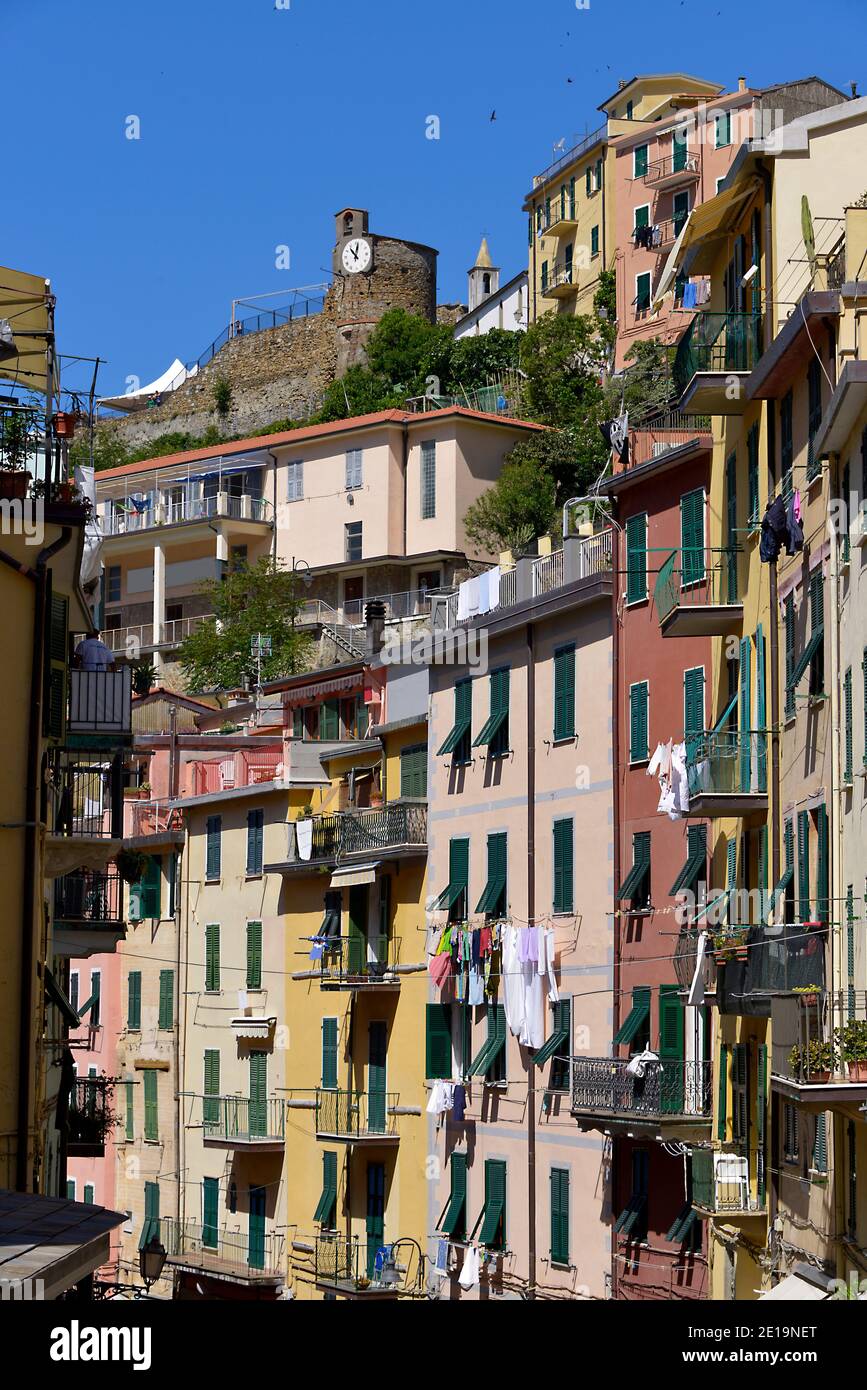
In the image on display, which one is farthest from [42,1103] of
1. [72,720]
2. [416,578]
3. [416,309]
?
[416,309]

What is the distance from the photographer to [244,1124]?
54312mm

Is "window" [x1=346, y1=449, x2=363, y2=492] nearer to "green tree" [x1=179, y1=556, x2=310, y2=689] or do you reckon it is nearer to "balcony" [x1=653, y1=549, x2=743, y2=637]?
"green tree" [x1=179, y1=556, x2=310, y2=689]

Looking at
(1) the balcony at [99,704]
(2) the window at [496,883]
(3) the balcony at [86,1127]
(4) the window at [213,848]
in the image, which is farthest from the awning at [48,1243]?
(4) the window at [213,848]

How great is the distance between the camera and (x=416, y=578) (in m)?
80.9

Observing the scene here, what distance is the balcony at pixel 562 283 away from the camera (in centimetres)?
9025

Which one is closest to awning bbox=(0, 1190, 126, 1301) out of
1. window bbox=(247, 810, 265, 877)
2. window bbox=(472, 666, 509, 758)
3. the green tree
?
window bbox=(472, 666, 509, 758)

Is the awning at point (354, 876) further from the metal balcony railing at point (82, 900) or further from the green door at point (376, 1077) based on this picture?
the metal balcony railing at point (82, 900)

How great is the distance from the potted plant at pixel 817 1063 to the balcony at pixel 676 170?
182 ft

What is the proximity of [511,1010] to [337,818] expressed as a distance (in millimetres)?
8497

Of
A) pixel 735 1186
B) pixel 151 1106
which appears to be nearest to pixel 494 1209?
pixel 735 1186

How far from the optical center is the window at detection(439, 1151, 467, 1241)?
44875mm

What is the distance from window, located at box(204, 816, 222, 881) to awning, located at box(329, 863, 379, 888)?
26.6 ft

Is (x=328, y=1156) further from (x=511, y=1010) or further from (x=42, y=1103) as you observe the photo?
(x=42, y=1103)

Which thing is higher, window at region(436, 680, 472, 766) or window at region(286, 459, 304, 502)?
window at region(286, 459, 304, 502)
